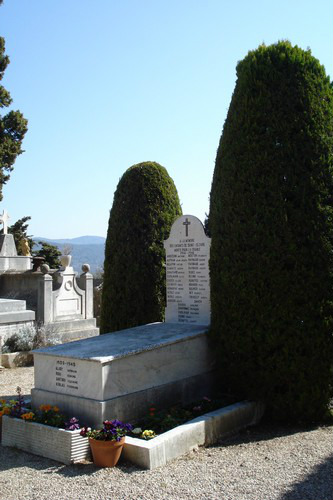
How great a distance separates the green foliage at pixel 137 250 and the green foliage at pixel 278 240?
2.26 meters

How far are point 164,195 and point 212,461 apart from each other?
17.5 ft

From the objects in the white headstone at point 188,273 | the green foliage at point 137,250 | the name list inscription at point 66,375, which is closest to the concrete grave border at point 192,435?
the name list inscription at point 66,375

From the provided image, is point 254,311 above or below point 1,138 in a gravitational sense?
below

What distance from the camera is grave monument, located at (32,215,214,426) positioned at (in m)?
5.75

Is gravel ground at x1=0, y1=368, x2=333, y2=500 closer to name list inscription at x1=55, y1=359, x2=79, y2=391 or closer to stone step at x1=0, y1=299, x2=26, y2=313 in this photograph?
name list inscription at x1=55, y1=359, x2=79, y2=391

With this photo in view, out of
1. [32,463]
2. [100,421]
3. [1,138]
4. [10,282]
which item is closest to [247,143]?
[100,421]

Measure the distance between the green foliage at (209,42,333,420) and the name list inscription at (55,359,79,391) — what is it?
6.54ft

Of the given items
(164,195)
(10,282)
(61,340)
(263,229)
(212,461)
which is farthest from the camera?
(10,282)

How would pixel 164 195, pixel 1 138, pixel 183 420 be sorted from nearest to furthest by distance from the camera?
pixel 183 420 → pixel 164 195 → pixel 1 138

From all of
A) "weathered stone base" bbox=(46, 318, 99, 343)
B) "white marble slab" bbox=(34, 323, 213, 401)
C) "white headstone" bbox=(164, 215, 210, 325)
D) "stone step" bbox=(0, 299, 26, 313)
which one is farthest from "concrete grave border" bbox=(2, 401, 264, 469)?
"weathered stone base" bbox=(46, 318, 99, 343)

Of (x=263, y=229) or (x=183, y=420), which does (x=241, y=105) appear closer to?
(x=263, y=229)

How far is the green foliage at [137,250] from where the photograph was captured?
8.98 metres

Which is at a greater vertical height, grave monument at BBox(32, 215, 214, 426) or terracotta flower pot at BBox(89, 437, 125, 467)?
grave monument at BBox(32, 215, 214, 426)

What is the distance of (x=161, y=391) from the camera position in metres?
6.43
